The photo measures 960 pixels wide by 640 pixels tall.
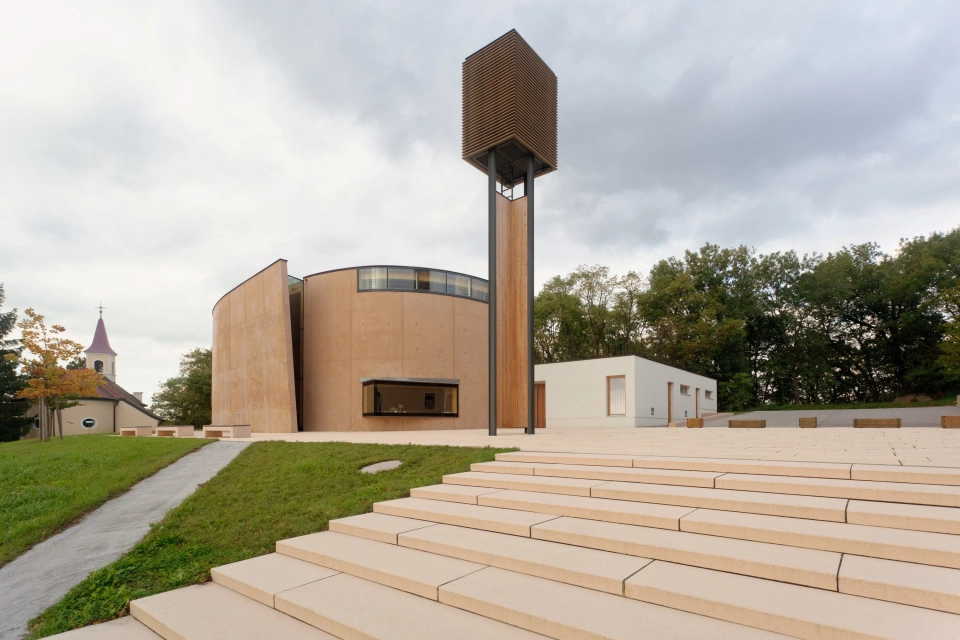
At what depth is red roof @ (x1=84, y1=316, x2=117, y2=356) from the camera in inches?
2339

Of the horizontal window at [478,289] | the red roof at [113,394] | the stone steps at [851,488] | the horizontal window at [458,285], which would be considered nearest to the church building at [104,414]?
the red roof at [113,394]

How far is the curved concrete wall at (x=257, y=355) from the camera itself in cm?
2255

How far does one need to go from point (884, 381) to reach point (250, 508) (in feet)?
150

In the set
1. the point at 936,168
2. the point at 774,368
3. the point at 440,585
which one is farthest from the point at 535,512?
the point at 774,368

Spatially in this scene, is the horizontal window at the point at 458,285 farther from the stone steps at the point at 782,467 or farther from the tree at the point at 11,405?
the tree at the point at 11,405

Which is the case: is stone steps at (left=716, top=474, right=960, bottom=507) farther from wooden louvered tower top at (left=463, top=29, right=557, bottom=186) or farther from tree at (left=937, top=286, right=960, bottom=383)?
tree at (left=937, top=286, right=960, bottom=383)

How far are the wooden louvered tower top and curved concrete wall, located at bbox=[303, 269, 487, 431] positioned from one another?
9.43m

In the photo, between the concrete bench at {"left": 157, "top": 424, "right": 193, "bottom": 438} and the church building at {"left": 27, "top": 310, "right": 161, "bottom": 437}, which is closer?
the concrete bench at {"left": 157, "top": 424, "right": 193, "bottom": 438}

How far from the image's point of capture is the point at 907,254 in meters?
36.5

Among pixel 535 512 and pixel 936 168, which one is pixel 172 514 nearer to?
pixel 535 512

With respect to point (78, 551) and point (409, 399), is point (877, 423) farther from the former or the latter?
point (78, 551)

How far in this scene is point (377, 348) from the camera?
2302cm

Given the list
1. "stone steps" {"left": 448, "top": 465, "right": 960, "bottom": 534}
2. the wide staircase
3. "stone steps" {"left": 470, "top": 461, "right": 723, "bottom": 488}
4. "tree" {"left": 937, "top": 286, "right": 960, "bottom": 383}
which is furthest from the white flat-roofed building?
"tree" {"left": 937, "top": 286, "right": 960, "bottom": 383}

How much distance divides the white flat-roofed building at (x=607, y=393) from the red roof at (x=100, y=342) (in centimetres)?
5975
